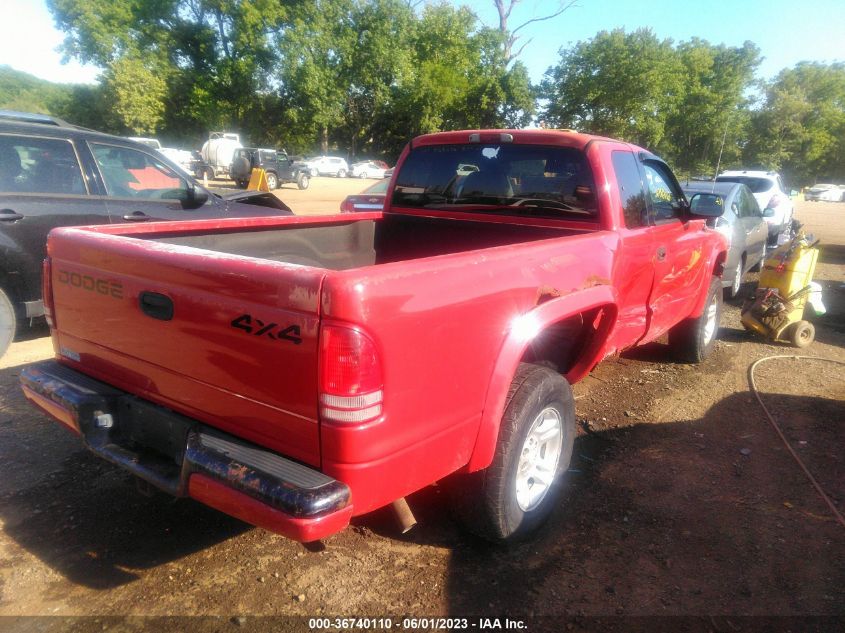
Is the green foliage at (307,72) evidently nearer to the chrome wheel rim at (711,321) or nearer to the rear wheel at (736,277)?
the rear wheel at (736,277)

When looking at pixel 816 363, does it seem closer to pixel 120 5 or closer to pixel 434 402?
pixel 434 402

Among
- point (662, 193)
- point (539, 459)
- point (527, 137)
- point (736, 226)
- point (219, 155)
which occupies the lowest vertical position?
point (539, 459)

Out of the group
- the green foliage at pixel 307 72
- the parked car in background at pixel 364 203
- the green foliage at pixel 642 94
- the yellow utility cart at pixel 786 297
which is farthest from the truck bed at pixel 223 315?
the green foliage at pixel 307 72

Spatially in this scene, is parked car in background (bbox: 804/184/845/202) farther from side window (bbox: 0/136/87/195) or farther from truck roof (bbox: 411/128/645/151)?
side window (bbox: 0/136/87/195)

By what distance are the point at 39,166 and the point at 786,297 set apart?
7.15 m

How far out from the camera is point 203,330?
2047 millimetres

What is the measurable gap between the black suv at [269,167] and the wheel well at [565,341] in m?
25.0

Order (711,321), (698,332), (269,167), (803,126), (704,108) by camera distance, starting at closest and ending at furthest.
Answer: (698,332) < (711,321) < (269,167) < (704,108) < (803,126)

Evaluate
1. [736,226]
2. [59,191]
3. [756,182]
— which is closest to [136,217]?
[59,191]

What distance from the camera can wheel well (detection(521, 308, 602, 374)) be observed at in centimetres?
313

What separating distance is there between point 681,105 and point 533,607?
1347 inches

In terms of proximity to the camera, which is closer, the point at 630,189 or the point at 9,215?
the point at 630,189

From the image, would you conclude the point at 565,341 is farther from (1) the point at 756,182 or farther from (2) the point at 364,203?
(1) the point at 756,182

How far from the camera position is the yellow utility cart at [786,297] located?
6012 millimetres
